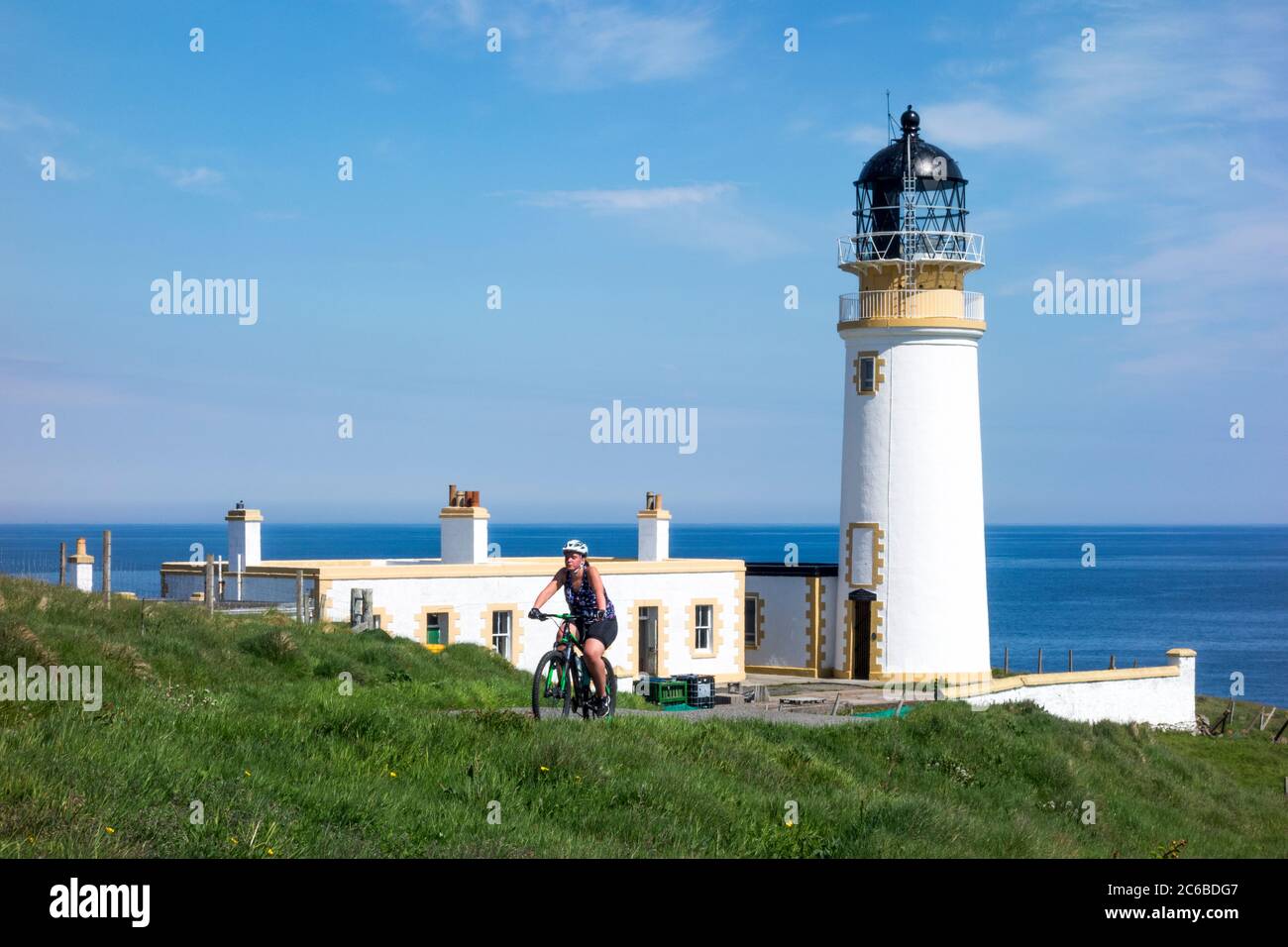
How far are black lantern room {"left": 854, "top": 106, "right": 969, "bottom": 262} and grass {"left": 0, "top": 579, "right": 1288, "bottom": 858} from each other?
49.9 ft

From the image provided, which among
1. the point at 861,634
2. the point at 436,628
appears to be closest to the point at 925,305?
the point at 861,634

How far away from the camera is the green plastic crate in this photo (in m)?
24.7

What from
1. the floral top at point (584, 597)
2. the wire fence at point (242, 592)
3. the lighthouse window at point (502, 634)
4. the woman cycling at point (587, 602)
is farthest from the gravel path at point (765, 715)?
the wire fence at point (242, 592)

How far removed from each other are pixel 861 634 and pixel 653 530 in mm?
5455

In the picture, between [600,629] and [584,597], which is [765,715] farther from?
[584,597]

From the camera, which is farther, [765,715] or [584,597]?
[765,715]

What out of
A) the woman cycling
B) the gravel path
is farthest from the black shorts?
the gravel path

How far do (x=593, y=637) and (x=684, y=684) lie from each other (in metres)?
10.5

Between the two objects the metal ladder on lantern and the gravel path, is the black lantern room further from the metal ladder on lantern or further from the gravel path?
the gravel path

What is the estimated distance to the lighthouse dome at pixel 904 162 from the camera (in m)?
34.8

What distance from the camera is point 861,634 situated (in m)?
35.1

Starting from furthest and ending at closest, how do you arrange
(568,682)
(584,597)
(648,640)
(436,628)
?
1. (648,640)
2. (436,628)
3. (568,682)
4. (584,597)

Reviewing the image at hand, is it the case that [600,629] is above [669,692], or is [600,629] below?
above
